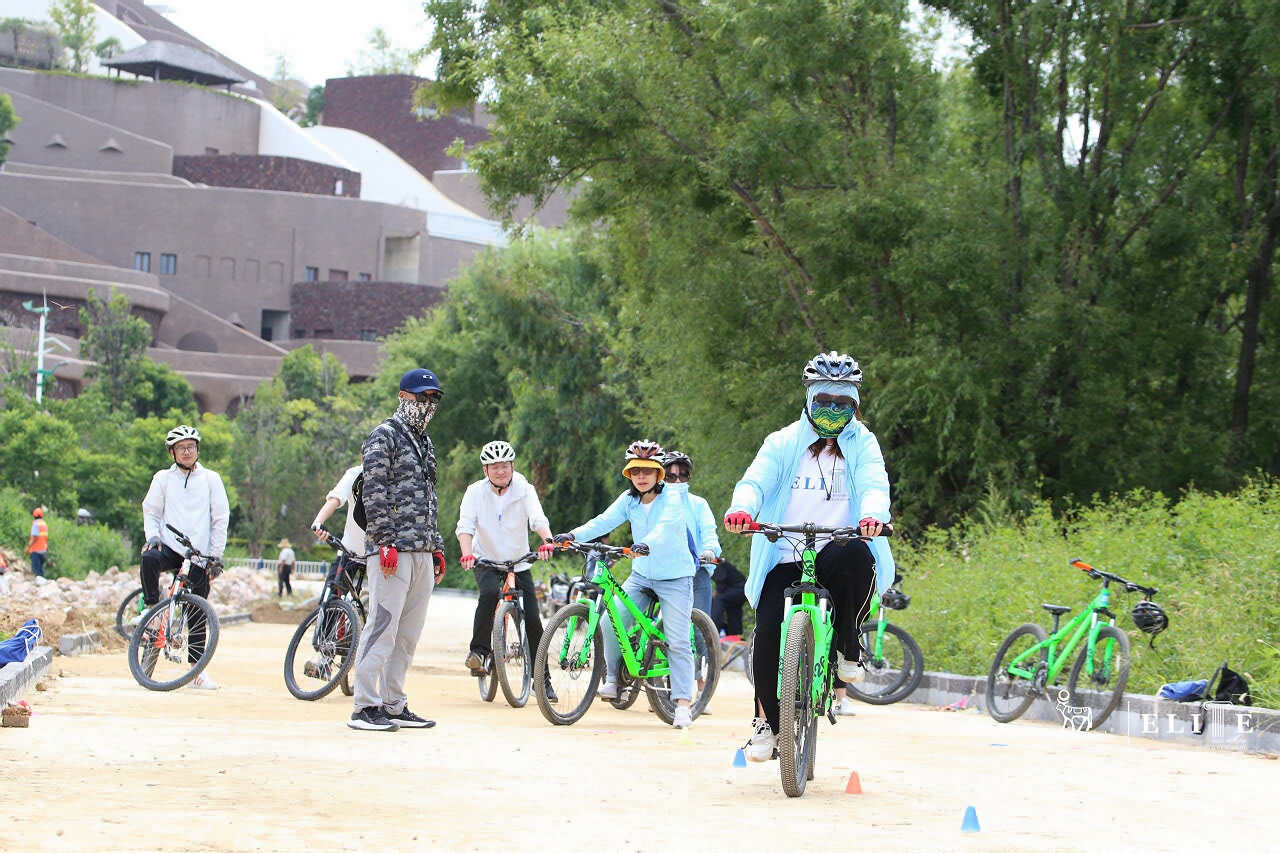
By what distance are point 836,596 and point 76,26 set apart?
146 metres

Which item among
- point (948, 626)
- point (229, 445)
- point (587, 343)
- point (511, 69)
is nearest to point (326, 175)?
point (229, 445)

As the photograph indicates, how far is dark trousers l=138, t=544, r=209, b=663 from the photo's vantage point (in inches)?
507

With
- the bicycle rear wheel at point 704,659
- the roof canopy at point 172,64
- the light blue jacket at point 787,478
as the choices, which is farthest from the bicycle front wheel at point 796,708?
the roof canopy at point 172,64

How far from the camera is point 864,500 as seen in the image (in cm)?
767

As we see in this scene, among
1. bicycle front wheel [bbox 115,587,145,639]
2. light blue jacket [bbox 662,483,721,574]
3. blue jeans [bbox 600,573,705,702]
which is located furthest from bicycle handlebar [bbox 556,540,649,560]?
bicycle front wheel [bbox 115,587,145,639]

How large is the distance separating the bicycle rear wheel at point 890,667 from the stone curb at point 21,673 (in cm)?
660

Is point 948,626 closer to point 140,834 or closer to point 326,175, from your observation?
point 140,834

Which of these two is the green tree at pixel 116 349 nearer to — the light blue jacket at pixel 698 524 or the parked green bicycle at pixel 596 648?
the light blue jacket at pixel 698 524

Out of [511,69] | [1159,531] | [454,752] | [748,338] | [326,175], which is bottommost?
[454,752]

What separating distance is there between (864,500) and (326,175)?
374 ft

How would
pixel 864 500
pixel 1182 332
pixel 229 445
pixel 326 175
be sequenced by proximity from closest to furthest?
pixel 864 500, pixel 1182 332, pixel 229 445, pixel 326 175

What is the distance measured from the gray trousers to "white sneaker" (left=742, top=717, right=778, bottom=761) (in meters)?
2.98

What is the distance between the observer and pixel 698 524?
40.3 feet

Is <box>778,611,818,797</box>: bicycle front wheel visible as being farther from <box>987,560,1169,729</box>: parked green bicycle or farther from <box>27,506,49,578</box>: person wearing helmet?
<box>27,506,49,578</box>: person wearing helmet
